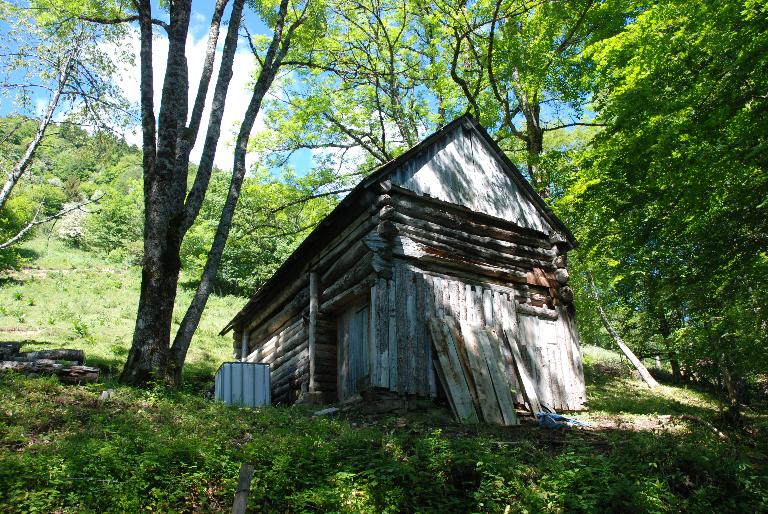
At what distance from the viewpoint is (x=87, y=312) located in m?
25.0

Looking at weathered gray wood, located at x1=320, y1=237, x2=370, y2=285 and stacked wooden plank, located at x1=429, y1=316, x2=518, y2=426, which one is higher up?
weathered gray wood, located at x1=320, y1=237, x2=370, y2=285

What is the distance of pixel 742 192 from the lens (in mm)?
9555

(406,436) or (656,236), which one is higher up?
(656,236)

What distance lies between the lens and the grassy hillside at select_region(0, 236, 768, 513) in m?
5.01

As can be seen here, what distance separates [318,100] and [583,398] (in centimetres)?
1517

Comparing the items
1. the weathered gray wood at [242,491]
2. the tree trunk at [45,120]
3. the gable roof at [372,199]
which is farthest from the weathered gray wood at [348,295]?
the tree trunk at [45,120]

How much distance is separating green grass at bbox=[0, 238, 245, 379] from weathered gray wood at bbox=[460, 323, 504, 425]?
28.8 feet

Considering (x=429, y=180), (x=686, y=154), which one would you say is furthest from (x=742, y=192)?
(x=429, y=180)

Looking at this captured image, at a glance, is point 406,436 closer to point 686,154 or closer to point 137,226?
point 686,154

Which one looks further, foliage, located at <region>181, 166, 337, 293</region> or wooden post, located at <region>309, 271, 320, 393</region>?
foliage, located at <region>181, 166, 337, 293</region>

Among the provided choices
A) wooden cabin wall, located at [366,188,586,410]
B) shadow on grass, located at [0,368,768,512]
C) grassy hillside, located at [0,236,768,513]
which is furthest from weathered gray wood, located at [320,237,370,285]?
shadow on grass, located at [0,368,768,512]

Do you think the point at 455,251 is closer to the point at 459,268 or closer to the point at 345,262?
the point at 459,268

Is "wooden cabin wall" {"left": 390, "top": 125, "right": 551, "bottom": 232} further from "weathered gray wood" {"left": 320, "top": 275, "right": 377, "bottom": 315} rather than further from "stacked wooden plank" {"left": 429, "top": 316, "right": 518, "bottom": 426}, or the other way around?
"stacked wooden plank" {"left": 429, "top": 316, "right": 518, "bottom": 426}

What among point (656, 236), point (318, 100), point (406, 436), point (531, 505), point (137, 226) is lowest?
point (531, 505)
